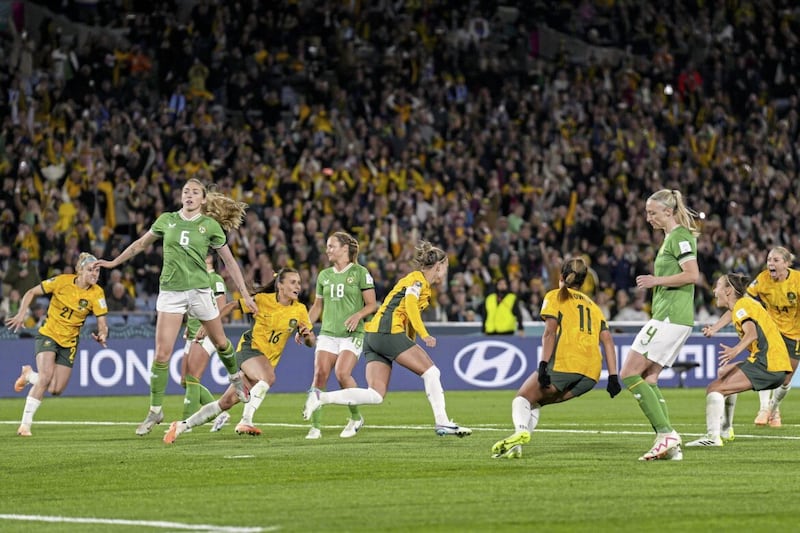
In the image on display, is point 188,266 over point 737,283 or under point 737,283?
over

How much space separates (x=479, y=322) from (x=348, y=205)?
408 centimetres

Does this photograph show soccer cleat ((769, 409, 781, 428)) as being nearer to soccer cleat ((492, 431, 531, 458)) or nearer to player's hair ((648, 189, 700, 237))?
player's hair ((648, 189, 700, 237))

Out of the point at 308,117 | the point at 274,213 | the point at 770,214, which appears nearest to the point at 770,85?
the point at 770,214

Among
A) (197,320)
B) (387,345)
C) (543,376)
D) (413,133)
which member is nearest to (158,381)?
(197,320)

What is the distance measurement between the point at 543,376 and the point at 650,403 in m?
0.98

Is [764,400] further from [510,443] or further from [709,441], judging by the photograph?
[510,443]

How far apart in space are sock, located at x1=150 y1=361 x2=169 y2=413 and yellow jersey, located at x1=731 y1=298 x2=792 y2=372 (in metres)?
6.17

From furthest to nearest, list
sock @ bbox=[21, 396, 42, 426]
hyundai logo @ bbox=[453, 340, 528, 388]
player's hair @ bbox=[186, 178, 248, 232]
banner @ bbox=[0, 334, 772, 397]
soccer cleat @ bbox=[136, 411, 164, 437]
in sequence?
hyundai logo @ bbox=[453, 340, 528, 388], banner @ bbox=[0, 334, 772, 397], sock @ bbox=[21, 396, 42, 426], soccer cleat @ bbox=[136, 411, 164, 437], player's hair @ bbox=[186, 178, 248, 232]

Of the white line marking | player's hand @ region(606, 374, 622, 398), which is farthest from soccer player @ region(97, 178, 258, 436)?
the white line marking

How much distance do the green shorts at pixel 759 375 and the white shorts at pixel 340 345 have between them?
13.9ft

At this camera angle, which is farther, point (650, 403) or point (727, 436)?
point (727, 436)

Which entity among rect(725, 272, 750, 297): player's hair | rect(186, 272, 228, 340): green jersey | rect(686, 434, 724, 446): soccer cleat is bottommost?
rect(686, 434, 724, 446): soccer cleat

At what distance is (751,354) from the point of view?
15508mm

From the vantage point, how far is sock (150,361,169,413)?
15.3 m
